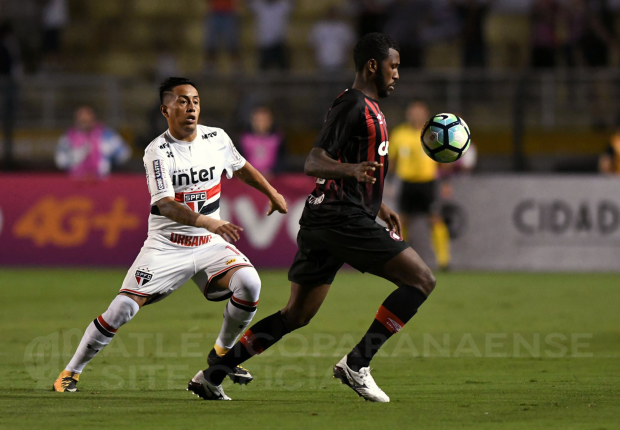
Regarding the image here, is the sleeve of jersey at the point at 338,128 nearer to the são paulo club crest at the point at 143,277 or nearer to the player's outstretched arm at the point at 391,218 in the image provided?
the player's outstretched arm at the point at 391,218

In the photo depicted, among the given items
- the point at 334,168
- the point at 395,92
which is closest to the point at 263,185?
the point at 334,168

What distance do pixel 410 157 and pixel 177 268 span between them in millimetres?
8585

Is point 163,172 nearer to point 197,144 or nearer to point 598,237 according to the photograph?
point 197,144

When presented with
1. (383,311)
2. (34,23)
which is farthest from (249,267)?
(34,23)

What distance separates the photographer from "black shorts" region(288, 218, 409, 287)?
235 inches

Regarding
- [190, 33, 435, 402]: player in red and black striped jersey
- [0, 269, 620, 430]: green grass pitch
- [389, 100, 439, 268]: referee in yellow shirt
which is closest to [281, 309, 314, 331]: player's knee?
[190, 33, 435, 402]: player in red and black striped jersey

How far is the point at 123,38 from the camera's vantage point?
72.1 ft

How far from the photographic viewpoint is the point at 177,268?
6508 millimetres

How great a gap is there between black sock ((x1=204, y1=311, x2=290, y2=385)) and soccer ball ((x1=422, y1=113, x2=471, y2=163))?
5.23 feet

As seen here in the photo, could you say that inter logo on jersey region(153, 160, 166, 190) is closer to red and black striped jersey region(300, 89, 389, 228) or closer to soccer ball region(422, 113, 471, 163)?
red and black striped jersey region(300, 89, 389, 228)

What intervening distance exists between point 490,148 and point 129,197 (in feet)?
19.9

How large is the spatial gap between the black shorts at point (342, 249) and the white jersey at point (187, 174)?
0.86 meters

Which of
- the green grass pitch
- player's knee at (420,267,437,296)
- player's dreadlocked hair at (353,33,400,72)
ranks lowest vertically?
the green grass pitch

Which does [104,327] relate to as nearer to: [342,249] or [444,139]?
[342,249]
